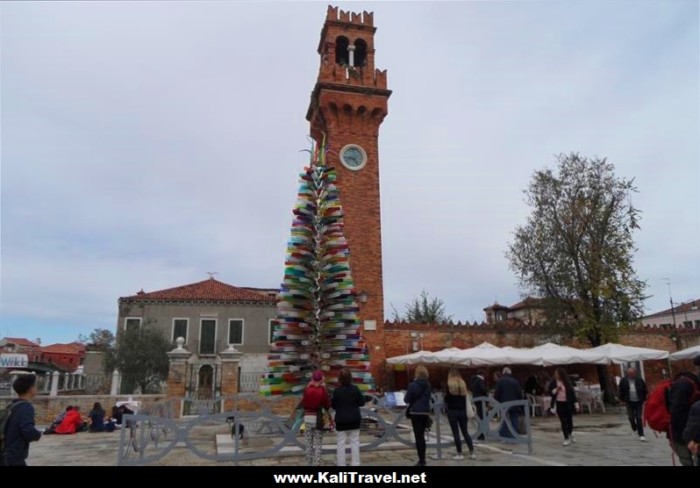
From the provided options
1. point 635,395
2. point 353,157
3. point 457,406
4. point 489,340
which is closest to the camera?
point 457,406

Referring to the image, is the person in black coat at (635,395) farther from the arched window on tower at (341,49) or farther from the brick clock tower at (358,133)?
the arched window on tower at (341,49)

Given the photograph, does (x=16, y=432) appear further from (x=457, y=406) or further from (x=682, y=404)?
(x=682, y=404)

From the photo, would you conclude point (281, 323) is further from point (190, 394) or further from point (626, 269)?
point (626, 269)

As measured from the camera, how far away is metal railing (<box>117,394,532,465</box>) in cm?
710

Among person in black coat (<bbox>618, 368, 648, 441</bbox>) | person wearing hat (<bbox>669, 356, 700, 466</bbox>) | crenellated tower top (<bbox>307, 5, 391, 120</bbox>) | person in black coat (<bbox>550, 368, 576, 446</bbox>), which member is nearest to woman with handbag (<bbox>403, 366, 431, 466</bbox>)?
person wearing hat (<bbox>669, 356, 700, 466</bbox>)

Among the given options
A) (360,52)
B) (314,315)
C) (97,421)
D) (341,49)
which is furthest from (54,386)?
(360,52)

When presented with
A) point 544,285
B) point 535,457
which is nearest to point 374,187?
point 544,285

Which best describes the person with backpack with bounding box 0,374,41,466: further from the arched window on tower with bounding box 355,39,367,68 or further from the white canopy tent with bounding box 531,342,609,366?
the arched window on tower with bounding box 355,39,367,68

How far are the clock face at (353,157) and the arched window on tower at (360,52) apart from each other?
15.4 ft

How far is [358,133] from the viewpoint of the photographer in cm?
2167

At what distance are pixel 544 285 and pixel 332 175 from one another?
13827 millimetres

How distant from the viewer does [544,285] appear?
20594mm

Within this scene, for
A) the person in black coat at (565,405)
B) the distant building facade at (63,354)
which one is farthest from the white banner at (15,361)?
the distant building facade at (63,354)
